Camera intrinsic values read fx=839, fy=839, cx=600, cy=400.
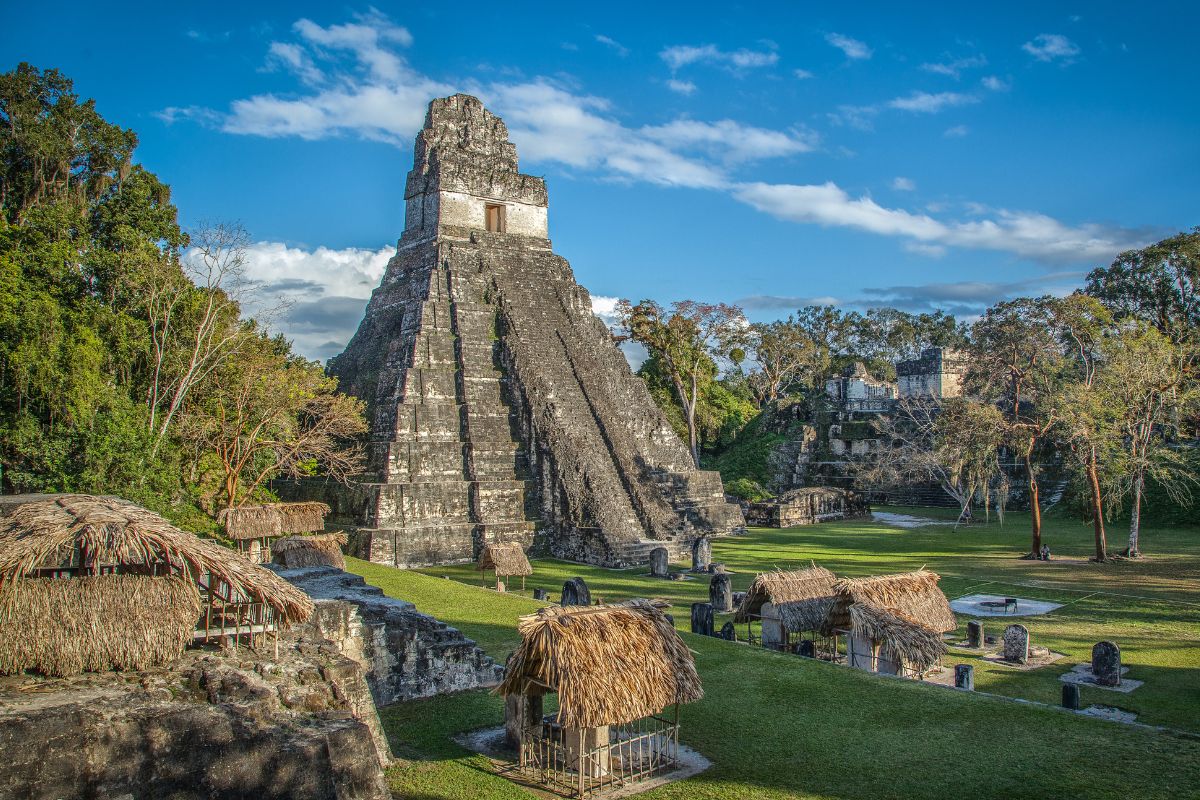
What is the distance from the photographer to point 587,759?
731 cm

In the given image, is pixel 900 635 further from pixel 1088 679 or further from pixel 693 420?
pixel 693 420

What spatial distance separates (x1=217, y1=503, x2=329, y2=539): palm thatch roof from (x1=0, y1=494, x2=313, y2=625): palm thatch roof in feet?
29.9

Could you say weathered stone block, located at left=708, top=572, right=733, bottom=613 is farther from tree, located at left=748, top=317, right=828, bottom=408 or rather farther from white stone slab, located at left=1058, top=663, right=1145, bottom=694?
tree, located at left=748, top=317, right=828, bottom=408

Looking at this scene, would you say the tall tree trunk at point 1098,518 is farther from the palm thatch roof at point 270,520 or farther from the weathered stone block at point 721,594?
the palm thatch roof at point 270,520

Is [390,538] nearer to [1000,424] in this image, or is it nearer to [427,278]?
[427,278]

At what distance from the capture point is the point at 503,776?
730cm

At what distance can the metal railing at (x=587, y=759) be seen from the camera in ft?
Answer: 23.2

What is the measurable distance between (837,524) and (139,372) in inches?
787

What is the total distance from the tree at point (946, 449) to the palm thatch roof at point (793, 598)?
9.82 m

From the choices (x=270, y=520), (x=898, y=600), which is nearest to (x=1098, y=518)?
(x=898, y=600)

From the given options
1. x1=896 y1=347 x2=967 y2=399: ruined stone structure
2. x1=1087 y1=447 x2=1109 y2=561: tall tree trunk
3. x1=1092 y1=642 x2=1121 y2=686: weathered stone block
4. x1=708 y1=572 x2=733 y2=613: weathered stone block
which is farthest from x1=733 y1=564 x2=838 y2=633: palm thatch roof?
x1=896 y1=347 x2=967 y2=399: ruined stone structure

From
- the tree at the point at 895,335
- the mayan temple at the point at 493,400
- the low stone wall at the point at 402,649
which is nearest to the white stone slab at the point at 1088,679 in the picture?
the low stone wall at the point at 402,649

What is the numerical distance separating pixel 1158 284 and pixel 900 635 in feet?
104

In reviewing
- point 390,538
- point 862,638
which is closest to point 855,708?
point 862,638
